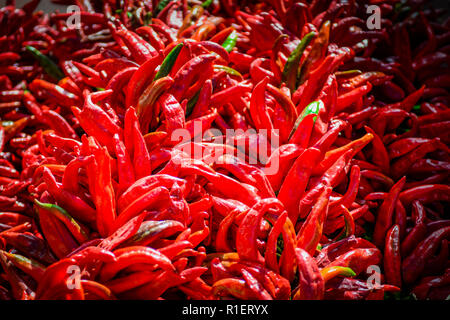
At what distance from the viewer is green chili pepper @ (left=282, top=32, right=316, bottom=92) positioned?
1311 millimetres

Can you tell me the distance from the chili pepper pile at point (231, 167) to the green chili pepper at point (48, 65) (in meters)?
0.01

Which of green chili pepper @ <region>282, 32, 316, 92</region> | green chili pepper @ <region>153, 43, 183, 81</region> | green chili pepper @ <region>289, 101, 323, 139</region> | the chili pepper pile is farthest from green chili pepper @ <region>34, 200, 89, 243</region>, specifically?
green chili pepper @ <region>282, 32, 316, 92</region>

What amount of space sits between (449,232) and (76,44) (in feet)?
5.33

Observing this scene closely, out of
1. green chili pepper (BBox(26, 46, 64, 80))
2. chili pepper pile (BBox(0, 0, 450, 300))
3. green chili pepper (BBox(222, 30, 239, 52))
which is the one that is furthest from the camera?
green chili pepper (BBox(26, 46, 64, 80))

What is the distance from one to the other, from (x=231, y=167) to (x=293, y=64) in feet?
1.60

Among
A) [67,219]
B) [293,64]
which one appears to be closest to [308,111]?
[293,64]

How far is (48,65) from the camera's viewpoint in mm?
1676

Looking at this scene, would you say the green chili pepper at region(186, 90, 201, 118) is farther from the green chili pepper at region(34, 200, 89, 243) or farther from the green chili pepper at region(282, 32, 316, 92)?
the green chili pepper at region(34, 200, 89, 243)

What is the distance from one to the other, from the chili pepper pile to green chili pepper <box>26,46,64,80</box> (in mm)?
12

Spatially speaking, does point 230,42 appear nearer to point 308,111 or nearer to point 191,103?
point 191,103

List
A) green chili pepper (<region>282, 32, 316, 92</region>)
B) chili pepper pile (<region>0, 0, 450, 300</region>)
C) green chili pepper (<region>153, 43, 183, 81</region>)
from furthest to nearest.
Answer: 1. green chili pepper (<region>282, 32, 316, 92</region>)
2. green chili pepper (<region>153, 43, 183, 81</region>)
3. chili pepper pile (<region>0, 0, 450, 300</region>)

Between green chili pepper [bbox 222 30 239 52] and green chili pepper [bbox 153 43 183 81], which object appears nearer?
green chili pepper [bbox 153 43 183 81]

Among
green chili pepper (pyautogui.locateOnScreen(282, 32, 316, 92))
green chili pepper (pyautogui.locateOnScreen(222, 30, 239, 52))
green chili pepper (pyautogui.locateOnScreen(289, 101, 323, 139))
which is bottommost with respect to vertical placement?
green chili pepper (pyautogui.locateOnScreen(289, 101, 323, 139))

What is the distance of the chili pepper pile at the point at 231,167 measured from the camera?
35.2 inches
